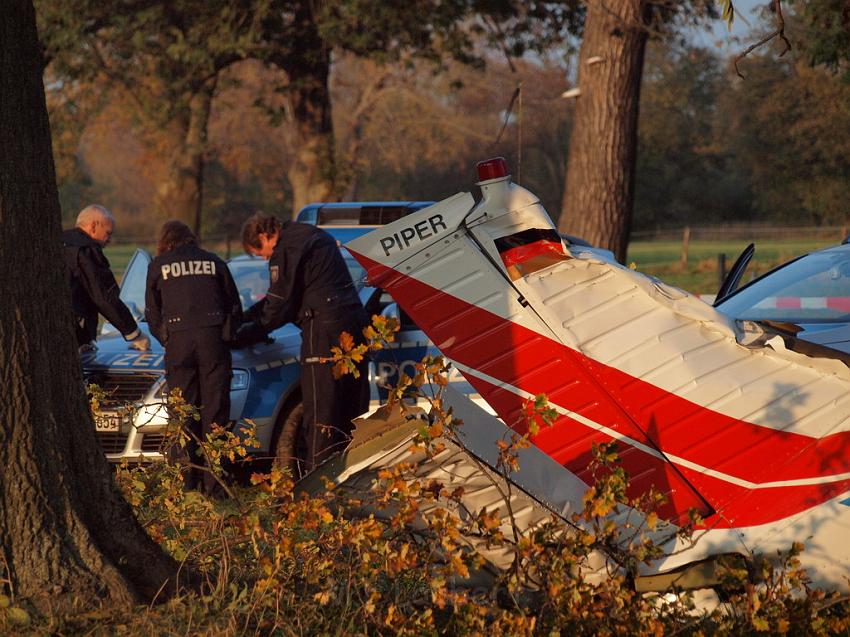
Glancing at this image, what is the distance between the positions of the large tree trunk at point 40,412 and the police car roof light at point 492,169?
146cm

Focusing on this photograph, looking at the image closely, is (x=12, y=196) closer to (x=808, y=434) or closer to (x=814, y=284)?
(x=808, y=434)

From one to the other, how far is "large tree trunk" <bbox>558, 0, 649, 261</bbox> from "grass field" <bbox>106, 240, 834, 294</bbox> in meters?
1.13

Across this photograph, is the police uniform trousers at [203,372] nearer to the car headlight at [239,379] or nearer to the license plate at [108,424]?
the car headlight at [239,379]

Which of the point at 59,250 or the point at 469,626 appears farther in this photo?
the point at 59,250

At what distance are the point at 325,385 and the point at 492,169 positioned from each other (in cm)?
340

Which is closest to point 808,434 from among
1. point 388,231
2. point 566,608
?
point 566,608

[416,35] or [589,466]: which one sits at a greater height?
[416,35]

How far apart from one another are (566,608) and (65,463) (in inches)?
67.5

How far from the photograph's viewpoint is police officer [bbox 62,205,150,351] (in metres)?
7.92

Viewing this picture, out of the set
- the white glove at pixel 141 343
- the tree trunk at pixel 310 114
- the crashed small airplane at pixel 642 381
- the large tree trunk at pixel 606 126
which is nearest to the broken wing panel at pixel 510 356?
the crashed small airplane at pixel 642 381

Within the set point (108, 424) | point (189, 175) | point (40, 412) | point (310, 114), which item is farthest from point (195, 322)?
point (189, 175)

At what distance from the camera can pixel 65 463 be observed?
13.3 feet

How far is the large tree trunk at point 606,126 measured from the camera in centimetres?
1327

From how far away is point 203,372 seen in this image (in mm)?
7305
